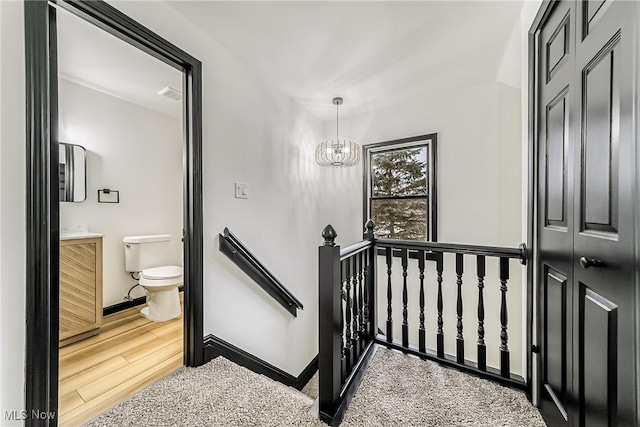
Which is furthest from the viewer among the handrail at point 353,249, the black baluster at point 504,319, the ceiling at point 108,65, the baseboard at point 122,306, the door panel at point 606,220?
the baseboard at point 122,306

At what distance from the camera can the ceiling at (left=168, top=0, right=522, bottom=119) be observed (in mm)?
1570

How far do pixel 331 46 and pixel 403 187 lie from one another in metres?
1.73

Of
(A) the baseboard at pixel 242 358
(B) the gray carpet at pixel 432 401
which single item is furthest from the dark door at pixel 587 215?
(A) the baseboard at pixel 242 358

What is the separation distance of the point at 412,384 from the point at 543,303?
82 cm

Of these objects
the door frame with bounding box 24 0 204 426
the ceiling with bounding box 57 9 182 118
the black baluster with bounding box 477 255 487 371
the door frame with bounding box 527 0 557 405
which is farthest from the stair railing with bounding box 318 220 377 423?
the ceiling with bounding box 57 9 182 118

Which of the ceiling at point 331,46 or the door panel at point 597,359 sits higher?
the ceiling at point 331,46

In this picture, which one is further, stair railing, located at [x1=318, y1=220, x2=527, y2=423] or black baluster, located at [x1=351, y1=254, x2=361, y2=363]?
black baluster, located at [x1=351, y1=254, x2=361, y2=363]

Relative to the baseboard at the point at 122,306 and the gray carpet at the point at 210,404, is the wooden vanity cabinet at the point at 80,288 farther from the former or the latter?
the gray carpet at the point at 210,404

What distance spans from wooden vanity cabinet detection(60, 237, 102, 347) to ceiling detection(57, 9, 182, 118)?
141cm

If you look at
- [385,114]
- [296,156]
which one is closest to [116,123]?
[296,156]

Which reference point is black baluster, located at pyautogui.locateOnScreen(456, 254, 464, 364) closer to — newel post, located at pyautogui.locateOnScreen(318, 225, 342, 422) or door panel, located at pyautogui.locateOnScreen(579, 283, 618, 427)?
door panel, located at pyautogui.locateOnScreen(579, 283, 618, 427)

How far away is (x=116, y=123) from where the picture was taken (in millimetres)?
2832

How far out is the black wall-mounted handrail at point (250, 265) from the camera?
6.04 ft

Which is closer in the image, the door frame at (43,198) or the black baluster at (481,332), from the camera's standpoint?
the door frame at (43,198)
